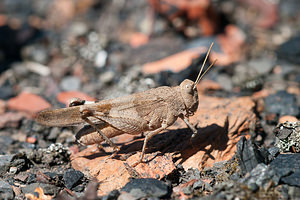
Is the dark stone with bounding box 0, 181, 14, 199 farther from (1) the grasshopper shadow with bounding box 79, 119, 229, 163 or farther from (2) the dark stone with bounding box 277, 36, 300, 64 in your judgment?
(2) the dark stone with bounding box 277, 36, 300, 64

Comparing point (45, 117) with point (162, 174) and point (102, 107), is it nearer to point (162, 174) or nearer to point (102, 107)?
point (102, 107)

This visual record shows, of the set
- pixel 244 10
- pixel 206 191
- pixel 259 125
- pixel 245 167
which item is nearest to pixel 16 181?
pixel 206 191

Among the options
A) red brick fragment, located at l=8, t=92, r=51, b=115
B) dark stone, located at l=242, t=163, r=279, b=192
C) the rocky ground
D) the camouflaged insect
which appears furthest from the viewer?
red brick fragment, located at l=8, t=92, r=51, b=115

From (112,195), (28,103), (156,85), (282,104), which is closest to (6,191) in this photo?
(112,195)

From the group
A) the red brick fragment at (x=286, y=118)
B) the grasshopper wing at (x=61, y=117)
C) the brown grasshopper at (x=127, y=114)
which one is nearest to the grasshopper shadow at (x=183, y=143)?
the brown grasshopper at (x=127, y=114)

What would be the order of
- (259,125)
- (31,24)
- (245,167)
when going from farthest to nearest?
(31,24) → (259,125) → (245,167)

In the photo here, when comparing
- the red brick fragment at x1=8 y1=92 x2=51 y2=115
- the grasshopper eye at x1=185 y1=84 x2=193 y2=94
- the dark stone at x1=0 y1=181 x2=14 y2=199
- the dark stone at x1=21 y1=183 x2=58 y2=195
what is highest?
the grasshopper eye at x1=185 y1=84 x2=193 y2=94

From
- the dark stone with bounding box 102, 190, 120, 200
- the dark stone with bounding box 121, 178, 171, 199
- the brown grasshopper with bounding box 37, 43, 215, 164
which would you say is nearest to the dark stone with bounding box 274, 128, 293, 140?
the brown grasshopper with bounding box 37, 43, 215, 164
